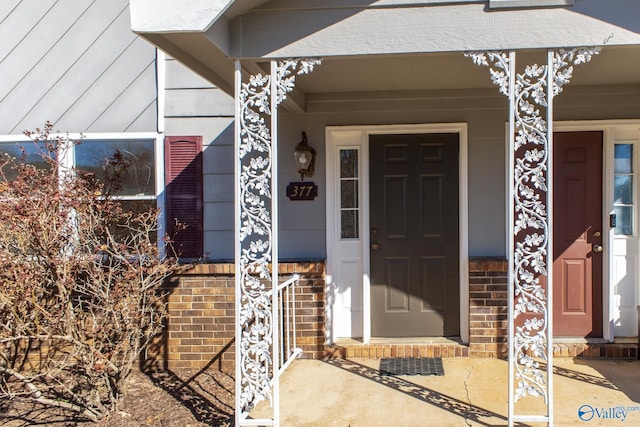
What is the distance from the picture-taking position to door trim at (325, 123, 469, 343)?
486 centimetres

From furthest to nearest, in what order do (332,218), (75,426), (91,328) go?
(332,218) → (91,328) → (75,426)

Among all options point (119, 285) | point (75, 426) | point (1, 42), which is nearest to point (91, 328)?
point (119, 285)

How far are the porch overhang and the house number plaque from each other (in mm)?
1807

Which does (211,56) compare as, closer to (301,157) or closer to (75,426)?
(301,157)

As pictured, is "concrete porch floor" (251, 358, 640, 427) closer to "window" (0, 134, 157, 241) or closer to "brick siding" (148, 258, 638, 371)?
"brick siding" (148, 258, 638, 371)

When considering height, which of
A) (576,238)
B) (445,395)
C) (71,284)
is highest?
(576,238)

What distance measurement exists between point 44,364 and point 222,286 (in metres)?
1.87

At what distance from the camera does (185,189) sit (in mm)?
5035

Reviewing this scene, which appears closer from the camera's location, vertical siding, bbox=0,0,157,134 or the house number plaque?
the house number plaque

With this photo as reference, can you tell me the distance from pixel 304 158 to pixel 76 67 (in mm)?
2481

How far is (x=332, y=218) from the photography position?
5.01 meters

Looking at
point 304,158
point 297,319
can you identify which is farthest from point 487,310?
point 304,158

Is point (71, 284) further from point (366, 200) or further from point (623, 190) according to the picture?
point (623, 190)

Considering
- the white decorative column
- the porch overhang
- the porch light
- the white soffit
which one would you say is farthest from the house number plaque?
the white soffit
